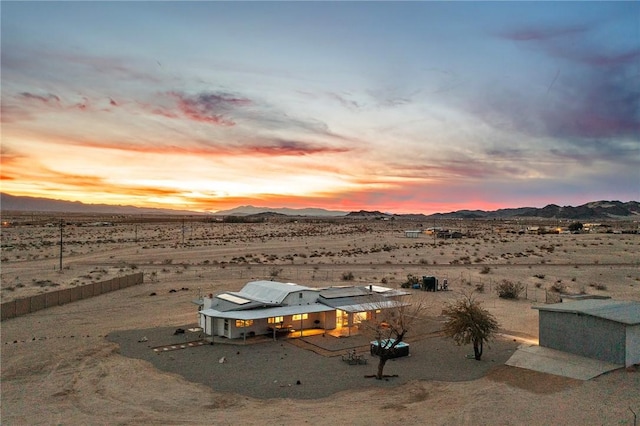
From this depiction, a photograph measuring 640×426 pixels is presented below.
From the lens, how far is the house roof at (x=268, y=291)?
31125 millimetres

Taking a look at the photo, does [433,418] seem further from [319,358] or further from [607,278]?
[607,278]

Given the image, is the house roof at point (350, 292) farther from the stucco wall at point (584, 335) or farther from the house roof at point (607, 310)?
the house roof at point (607, 310)

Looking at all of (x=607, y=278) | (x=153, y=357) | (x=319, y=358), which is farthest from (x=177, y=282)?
(x=607, y=278)

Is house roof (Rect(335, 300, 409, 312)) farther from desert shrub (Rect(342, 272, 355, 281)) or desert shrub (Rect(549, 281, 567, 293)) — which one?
desert shrub (Rect(549, 281, 567, 293))

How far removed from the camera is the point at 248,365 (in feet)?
79.4

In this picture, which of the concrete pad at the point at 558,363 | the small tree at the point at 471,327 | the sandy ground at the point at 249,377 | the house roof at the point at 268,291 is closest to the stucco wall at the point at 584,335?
the concrete pad at the point at 558,363

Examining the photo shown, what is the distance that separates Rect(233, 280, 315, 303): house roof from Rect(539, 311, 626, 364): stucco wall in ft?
46.8

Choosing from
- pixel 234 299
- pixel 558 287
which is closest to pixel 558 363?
pixel 234 299

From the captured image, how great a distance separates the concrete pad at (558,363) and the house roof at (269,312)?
11.3 meters

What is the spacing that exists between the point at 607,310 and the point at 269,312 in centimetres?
1766

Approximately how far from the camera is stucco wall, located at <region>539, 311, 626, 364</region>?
22062 millimetres

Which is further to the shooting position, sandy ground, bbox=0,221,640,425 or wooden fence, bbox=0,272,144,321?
wooden fence, bbox=0,272,144,321

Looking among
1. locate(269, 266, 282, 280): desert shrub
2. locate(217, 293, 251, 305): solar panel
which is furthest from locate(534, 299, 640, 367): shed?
locate(269, 266, 282, 280): desert shrub

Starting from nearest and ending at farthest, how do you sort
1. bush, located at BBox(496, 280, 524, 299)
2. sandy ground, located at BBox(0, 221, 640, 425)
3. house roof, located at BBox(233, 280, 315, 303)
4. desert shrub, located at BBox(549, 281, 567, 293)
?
sandy ground, located at BBox(0, 221, 640, 425) → house roof, located at BBox(233, 280, 315, 303) → bush, located at BBox(496, 280, 524, 299) → desert shrub, located at BBox(549, 281, 567, 293)
